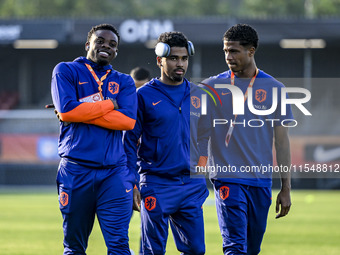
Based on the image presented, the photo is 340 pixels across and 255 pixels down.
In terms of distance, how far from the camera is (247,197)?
673 cm

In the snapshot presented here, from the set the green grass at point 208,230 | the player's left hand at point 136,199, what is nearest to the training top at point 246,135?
the player's left hand at point 136,199

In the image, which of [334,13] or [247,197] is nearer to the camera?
[247,197]

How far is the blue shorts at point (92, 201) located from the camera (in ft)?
20.4

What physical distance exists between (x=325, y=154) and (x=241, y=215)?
57.6ft

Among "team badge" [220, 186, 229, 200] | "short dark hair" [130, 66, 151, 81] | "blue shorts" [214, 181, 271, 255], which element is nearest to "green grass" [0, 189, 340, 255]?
"short dark hair" [130, 66, 151, 81]

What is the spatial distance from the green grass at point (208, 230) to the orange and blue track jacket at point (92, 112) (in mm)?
3863

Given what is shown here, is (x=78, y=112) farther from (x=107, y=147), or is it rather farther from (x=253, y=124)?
(x=253, y=124)

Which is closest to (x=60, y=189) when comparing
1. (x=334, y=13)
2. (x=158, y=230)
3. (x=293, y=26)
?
(x=158, y=230)

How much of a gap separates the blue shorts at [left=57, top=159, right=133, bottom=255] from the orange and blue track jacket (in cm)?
10

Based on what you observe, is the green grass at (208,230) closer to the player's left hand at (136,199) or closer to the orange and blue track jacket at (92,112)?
the player's left hand at (136,199)

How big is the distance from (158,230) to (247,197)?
0.89m

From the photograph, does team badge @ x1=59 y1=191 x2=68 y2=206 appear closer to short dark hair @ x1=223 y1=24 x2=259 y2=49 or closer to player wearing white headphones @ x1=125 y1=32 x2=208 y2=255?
player wearing white headphones @ x1=125 y1=32 x2=208 y2=255

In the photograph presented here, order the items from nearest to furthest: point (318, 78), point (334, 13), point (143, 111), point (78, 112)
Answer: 1. point (78, 112)
2. point (143, 111)
3. point (318, 78)
4. point (334, 13)

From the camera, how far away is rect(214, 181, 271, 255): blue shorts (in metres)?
6.59
